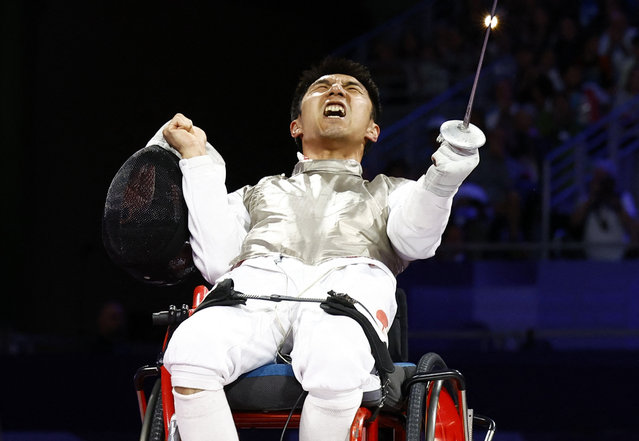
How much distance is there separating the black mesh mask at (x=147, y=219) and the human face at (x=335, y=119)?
0.44 m

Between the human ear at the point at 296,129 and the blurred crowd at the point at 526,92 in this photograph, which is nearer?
the human ear at the point at 296,129

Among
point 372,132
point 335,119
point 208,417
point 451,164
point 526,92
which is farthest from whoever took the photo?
point 526,92

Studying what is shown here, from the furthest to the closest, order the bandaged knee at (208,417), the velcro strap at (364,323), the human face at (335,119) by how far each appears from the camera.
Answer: the human face at (335,119)
the velcro strap at (364,323)
the bandaged knee at (208,417)

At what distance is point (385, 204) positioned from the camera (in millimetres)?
2549

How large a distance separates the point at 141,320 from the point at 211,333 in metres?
4.13

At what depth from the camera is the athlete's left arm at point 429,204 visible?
2260 millimetres

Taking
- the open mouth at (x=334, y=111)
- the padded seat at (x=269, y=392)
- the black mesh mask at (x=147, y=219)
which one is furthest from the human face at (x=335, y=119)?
the padded seat at (x=269, y=392)

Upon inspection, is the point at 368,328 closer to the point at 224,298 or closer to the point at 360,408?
the point at 360,408

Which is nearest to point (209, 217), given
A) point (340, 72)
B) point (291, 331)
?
point (291, 331)

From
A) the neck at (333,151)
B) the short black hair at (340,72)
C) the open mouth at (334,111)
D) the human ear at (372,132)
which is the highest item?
the short black hair at (340,72)

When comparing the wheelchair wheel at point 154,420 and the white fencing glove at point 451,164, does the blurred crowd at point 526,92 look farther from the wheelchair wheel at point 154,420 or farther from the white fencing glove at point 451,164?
the wheelchair wheel at point 154,420

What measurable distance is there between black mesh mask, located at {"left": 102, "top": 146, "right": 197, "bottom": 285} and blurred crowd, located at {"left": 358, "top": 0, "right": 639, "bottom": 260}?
294 centimetres

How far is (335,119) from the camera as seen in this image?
272cm

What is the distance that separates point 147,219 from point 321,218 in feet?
1.39
